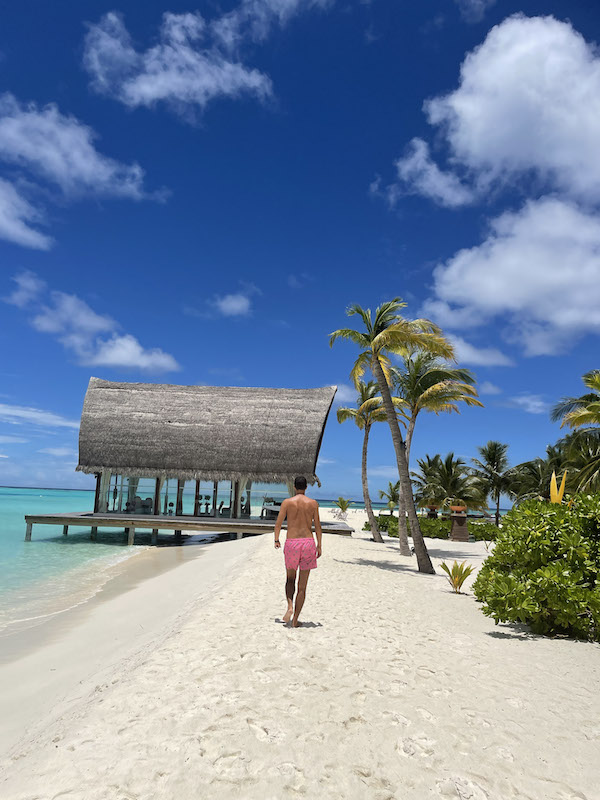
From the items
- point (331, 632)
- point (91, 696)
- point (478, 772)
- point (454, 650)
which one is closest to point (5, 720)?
point (91, 696)

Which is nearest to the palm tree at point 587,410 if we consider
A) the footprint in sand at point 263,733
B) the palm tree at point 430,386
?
the palm tree at point 430,386

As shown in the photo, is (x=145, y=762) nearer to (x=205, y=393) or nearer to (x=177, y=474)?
(x=177, y=474)

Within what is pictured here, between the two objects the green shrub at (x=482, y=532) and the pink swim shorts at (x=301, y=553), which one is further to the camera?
the green shrub at (x=482, y=532)

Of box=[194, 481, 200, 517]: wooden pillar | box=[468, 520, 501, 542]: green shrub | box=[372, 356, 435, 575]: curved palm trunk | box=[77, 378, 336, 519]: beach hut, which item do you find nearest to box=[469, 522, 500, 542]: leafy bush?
box=[468, 520, 501, 542]: green shrub

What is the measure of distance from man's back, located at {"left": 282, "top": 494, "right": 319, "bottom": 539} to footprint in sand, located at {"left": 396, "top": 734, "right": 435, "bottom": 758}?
2.57 metres

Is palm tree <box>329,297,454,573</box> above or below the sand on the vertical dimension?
above

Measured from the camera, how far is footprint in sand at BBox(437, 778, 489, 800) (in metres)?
2.78

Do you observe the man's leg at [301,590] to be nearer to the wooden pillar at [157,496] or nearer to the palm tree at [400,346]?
the palm tree at [400,346]

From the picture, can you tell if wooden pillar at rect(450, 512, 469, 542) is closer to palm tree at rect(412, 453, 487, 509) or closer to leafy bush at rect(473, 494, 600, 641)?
palm tree at rect(412, 453, 487, 509)

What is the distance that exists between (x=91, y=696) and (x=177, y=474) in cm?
1757

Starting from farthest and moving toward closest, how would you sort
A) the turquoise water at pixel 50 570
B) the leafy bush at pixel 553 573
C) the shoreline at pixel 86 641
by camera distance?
the turquoise water at pixel 50 570, the leafy bush at pixel 553 573, the shoreline at pixel 86 641

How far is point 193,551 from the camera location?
1817 cm

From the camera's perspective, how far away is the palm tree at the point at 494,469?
116ft

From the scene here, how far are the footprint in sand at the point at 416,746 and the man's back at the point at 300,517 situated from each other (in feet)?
8.44
